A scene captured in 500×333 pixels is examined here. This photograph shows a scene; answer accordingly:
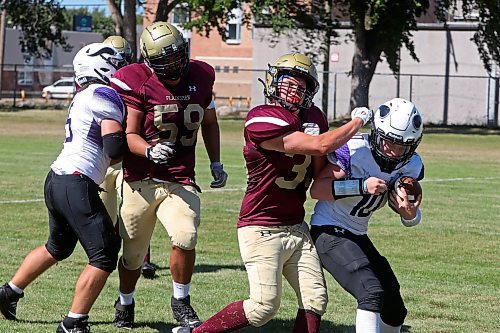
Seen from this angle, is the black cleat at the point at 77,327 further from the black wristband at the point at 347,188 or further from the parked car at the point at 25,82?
the parked car at the point at 25,82

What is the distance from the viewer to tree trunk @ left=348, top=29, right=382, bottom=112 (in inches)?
1416

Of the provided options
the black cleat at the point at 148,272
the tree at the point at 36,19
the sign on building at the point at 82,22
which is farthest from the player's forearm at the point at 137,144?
the sign on building at the point at 82,22

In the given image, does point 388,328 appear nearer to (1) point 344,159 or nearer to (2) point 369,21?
(1) point 344,159

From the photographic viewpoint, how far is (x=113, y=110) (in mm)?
6082

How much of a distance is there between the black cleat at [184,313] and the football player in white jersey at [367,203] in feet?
3.62

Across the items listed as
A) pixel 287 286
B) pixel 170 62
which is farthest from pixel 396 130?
pixel 287 286

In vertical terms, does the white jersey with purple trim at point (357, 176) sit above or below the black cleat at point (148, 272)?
above

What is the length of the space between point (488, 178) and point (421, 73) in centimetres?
2633

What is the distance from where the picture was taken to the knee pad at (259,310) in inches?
220

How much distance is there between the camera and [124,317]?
661 centimetres

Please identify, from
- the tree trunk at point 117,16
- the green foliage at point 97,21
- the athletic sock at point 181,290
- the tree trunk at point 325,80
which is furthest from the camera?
the green foliage at point 97,21

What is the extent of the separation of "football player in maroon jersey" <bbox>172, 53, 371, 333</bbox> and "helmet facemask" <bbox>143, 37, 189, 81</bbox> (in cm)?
91

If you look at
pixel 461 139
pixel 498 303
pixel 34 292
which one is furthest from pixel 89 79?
pixel 461 139

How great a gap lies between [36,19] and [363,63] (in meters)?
17.8
